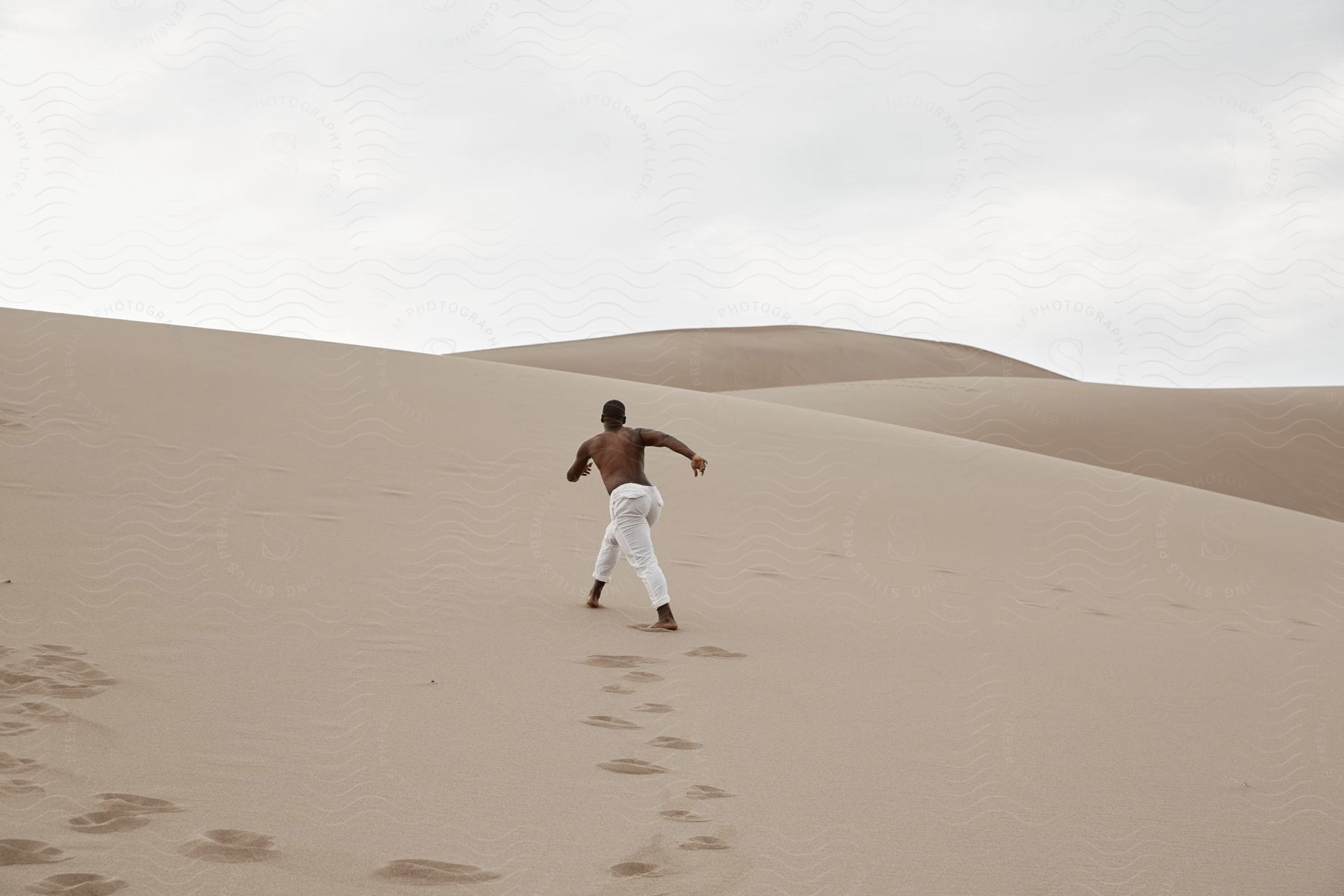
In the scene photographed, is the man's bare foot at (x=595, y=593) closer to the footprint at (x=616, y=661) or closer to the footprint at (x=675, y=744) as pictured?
the footprint at (x=616, y=661)

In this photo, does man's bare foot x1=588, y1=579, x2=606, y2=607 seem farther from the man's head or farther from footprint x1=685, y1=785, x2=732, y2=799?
footprint x1=685, y1=785, x2=732, y2=799

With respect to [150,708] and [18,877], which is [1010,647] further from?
[18,877]

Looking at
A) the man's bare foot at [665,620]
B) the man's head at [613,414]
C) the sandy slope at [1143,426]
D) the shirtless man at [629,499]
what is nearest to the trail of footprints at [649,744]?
the man's bare foot at [665,620]

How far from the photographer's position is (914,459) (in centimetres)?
1463

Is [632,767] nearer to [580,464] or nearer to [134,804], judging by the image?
[134,804]

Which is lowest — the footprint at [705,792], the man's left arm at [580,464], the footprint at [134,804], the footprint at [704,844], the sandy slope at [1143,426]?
the footprint at [704,844]

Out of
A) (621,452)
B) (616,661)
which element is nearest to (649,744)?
(616,661)

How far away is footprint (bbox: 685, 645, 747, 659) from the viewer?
6.35 meters

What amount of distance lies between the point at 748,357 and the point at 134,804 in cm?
6067

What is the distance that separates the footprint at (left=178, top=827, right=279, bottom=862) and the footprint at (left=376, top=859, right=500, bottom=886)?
1.18ft

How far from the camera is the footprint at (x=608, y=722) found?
4.89 m

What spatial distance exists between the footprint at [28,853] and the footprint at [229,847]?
33cm

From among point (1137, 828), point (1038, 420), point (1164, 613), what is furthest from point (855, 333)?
point (1137, 828)

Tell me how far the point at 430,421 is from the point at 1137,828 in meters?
9.97
